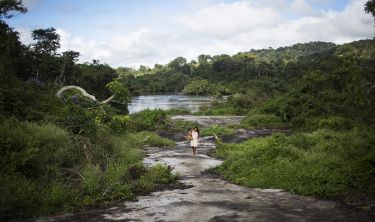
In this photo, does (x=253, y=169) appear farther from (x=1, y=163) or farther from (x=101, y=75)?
(x=101, y=75)

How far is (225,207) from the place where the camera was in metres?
12.7

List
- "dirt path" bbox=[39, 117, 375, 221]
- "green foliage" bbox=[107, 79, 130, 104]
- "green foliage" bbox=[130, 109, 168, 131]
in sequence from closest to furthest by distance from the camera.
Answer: "dirt path" bbox=[39, 117, 375, 221] < "green foliage" bbox=[107, 79, 130, 104] < "green foliage" bbox=[130, 109, 168, 131]

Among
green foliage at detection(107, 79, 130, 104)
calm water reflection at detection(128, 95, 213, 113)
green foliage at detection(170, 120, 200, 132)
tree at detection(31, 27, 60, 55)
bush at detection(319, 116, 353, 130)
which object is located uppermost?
tree at detection(31, 27, 60, 55)

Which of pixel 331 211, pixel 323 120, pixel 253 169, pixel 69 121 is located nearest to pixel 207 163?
pixel 253 169

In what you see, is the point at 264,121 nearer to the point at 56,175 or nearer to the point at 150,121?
the point at 150,121

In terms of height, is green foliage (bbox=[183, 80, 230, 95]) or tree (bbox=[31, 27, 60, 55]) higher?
tree (bbox=[31, 27, 60, 55])

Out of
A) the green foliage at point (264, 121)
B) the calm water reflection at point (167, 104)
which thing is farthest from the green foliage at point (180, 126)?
the calm water reflection at point (167, 104)

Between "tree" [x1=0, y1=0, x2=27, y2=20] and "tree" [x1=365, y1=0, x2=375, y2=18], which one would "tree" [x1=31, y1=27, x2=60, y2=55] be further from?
"tree" [x1=365, y1=0, x2=375, y2=18]

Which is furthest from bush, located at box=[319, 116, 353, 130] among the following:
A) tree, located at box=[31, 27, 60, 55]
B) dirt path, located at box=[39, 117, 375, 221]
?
tree, located at box=[31, 27, 60, 55]

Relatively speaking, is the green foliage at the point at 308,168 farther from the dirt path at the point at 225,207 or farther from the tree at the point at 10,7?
the tree at the point at 10,7

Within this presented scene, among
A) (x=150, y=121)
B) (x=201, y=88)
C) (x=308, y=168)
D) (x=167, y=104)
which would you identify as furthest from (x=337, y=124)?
(x=201, y=88)

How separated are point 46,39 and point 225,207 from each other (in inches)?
1860

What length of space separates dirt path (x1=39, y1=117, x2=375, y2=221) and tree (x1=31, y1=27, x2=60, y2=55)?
42.9m

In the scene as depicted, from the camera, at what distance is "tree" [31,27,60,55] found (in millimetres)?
52356
